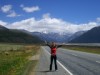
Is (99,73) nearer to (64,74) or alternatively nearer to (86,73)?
(86,73)

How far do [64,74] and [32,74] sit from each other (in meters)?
2.21

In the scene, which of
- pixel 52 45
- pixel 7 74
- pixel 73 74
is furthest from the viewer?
pixel 52 45

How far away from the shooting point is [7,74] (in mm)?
19922

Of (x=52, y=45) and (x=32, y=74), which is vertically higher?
(x=52, y=45)

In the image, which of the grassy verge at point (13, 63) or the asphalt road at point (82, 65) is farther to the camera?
the grassy verge at point (13, 63)

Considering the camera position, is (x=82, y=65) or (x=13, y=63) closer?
(x=82, y=65)

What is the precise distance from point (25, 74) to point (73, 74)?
3.39 meters

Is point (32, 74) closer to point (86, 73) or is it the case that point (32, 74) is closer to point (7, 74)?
point (7, 74)

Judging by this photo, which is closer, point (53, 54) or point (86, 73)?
point (86, 73)

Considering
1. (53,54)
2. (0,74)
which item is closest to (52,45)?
(53,54)

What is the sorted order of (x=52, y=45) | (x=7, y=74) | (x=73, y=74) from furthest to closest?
1. (x=52, y=45)
2. (x=7, y=74)
3. (x=73, y=74)

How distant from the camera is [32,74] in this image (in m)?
19.8

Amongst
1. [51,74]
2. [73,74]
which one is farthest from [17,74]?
[73,74]

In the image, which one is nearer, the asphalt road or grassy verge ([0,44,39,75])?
the asphalt road
